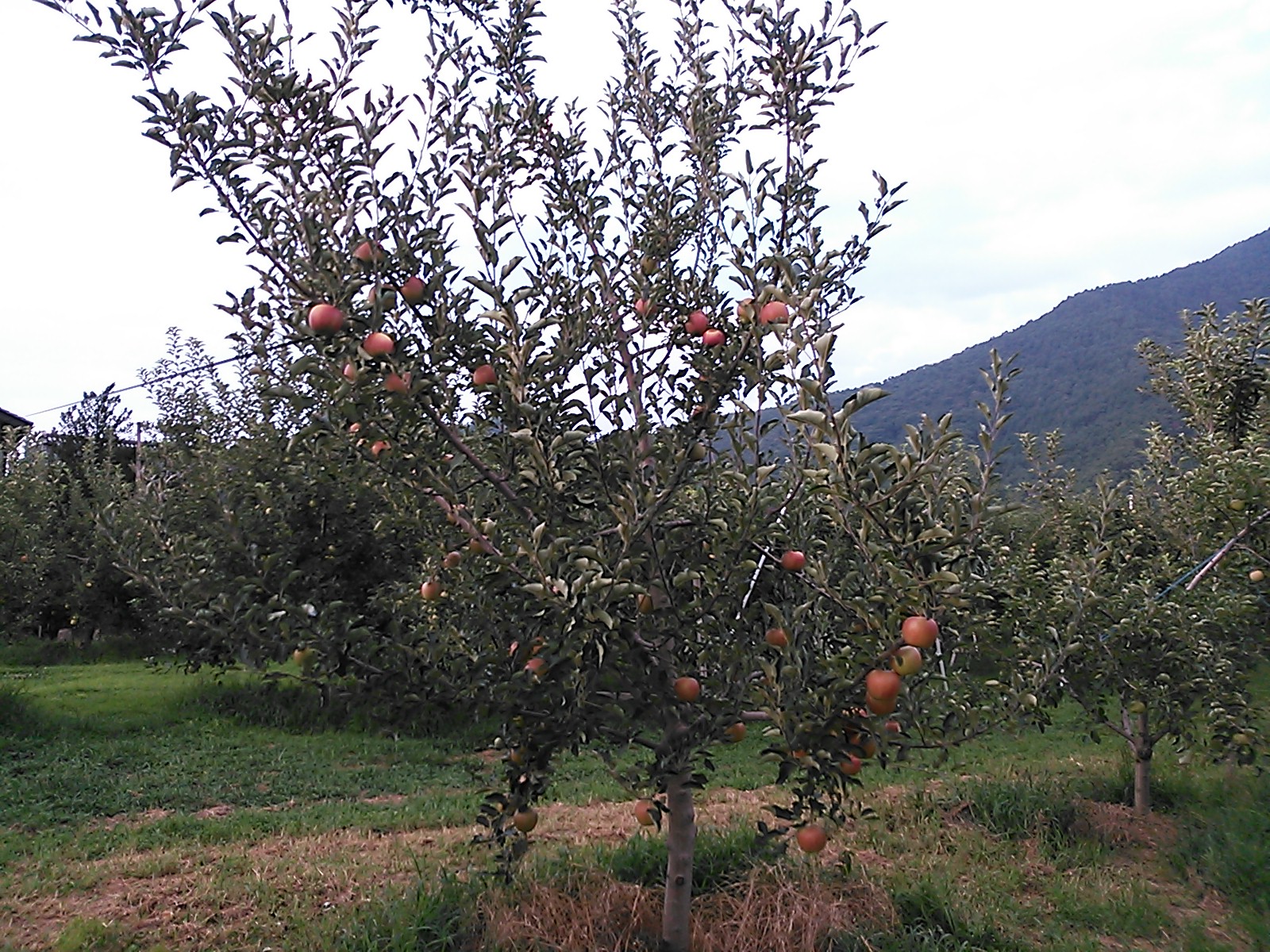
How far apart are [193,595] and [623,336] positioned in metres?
1.81

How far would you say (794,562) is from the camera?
288 cm

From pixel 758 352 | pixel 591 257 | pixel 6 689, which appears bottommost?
pixel 6 689

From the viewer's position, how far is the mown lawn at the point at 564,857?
3.85 m

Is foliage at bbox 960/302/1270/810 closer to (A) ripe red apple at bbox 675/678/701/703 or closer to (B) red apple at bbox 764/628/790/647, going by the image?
(B) red apple at bbox 764/628/790/647

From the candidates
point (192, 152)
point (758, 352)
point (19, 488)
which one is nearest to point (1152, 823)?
point (758, 352)

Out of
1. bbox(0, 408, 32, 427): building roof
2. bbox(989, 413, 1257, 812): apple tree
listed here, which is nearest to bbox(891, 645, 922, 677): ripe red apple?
bbox(989, 413, 1257, 812): apple tree

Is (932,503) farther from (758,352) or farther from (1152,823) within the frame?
(1152,823)

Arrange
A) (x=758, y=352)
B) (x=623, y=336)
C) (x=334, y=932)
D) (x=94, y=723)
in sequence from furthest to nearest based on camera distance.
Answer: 1. (x=94, y=723)
2. (x=334, y=932)
3. (x=623, y=336)
4. (x=758, y=352)

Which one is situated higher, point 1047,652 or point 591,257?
point 591,257

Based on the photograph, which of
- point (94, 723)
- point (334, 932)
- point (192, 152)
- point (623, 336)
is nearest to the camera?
point (192, 152)

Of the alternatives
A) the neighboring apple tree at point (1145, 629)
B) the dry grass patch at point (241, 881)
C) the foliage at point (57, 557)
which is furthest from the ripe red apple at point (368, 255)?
the foliage at point (57, 557)

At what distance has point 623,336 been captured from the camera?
11.7 ft

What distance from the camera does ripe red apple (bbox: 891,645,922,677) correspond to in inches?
89.0

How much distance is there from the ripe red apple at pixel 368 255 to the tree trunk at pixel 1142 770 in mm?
5837
